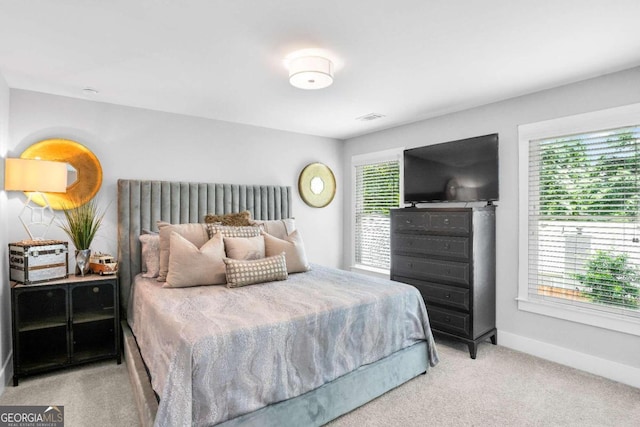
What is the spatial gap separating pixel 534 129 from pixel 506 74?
75 cm

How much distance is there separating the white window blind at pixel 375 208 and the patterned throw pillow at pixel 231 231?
6.84ft

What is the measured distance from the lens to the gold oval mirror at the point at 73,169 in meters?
3.16

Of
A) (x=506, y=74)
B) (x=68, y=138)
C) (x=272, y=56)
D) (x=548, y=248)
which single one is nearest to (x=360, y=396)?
(x=548, y=248)

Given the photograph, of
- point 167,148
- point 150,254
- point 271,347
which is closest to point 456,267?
point 271,347

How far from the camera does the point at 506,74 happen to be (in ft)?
9.19

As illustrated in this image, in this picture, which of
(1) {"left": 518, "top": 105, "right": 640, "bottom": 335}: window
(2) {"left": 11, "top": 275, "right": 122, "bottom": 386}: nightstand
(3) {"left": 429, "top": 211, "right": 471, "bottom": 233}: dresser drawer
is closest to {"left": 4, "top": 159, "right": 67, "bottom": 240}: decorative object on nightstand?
(2) {"left": 11, "top": 275, "right": 122, "bottom": 386}: nightstand

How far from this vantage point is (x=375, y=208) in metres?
5.00

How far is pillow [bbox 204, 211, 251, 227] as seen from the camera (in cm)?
366

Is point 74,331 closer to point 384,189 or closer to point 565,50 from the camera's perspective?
point 384,189

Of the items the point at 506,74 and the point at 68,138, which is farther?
the point at 68,138

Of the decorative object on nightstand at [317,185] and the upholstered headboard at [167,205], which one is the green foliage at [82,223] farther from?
the decorative object on nightstand at [317,185]

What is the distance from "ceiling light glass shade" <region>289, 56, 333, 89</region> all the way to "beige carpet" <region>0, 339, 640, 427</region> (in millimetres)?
2330

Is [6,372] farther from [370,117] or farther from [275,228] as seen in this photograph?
[370,117]

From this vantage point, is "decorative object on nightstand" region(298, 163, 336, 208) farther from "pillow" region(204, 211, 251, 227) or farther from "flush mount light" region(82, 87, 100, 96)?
"flush mount light" region(82, 87, 100, 96)
